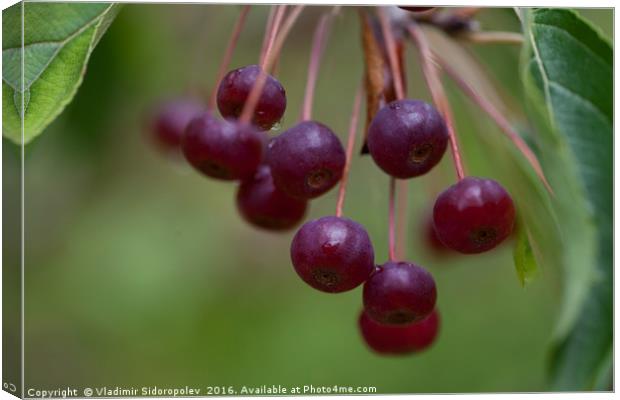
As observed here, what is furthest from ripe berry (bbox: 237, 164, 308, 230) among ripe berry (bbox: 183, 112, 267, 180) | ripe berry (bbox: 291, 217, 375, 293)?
ripe berry (bbox: 291, 217, 375, 293)

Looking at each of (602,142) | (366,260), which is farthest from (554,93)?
(366,260)

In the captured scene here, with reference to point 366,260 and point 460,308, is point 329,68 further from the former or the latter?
point 366,260

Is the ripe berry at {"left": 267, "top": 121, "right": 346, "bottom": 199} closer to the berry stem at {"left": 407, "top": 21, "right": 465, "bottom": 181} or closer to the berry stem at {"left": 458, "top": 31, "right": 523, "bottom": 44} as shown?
the berry stem at {"left": 407, "top": 21, "right": 465, "bottom": 181}

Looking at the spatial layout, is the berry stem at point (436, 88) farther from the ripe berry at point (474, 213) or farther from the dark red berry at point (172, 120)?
the dark red berry at point (172, 120)

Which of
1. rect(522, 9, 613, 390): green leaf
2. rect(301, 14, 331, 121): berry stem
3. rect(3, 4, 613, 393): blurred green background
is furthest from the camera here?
rect(3, 4, 613, 393): blurred green background

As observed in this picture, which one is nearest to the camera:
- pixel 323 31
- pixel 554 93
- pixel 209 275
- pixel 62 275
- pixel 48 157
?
pixel 554 93

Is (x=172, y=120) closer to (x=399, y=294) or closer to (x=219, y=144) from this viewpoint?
(x=219, y=144)

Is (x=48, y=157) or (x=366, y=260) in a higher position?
(x=366, y=260)
